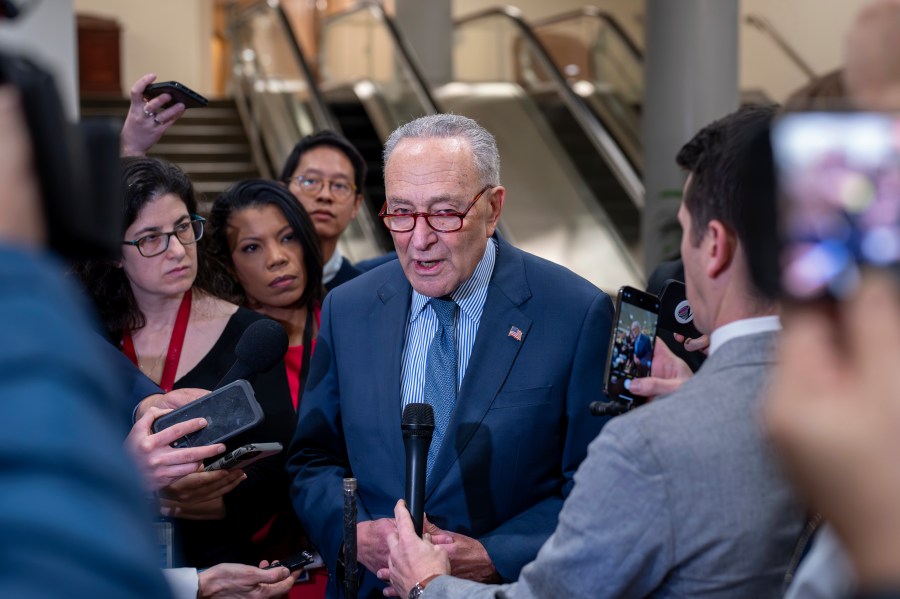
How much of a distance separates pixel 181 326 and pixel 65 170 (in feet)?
8.05

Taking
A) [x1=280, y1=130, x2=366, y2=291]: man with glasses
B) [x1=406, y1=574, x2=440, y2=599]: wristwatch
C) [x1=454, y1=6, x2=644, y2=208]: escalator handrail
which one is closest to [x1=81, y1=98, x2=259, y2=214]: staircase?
[x1=454, y1=6, x2=644, y2=208]: escalator handrail

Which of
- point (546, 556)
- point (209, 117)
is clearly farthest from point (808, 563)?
point (209, 117)

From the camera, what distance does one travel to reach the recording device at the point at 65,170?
0.79 m

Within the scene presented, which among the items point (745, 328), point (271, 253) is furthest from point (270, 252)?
point (745, 328)

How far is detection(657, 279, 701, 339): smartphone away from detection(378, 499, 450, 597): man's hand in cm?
74

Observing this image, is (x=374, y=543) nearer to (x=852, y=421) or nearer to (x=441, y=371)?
(x=441, y=371)

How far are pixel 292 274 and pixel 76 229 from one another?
307cm

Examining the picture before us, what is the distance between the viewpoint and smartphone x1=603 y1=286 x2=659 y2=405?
2131 millimetres

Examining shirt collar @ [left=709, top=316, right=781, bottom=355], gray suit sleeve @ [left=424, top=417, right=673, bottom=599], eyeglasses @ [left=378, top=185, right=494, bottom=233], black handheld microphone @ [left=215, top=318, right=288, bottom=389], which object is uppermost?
eyeglasses @ [left=378, top=185, right=494, bottom=233]

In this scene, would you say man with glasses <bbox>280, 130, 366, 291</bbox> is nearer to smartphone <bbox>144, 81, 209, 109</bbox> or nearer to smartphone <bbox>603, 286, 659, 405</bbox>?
smartphone <bbox>144, 81, 209, 109</bbox>

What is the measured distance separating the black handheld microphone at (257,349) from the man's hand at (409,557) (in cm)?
56

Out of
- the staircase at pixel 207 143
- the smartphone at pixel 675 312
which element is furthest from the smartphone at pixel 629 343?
the staircase at pixel 207 143

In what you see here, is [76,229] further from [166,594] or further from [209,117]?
[209,117]

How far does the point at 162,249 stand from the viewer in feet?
10.3
